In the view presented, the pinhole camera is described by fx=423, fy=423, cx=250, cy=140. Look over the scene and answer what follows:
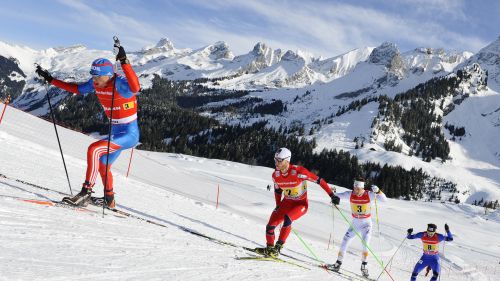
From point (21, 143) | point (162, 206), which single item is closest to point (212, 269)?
point (162, 206)

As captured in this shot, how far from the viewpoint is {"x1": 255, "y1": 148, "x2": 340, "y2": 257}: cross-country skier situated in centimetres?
916

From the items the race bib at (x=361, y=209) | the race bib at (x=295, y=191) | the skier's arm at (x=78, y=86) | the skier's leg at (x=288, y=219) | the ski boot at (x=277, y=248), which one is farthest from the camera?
the race bib at (x=361, y=209)

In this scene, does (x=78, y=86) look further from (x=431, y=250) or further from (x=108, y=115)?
(x=431, y=250)

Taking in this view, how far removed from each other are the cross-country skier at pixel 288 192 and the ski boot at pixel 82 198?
148 inches

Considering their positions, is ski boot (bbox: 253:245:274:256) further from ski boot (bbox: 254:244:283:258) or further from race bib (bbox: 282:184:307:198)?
race bib (bbox: 282:184:307:198)

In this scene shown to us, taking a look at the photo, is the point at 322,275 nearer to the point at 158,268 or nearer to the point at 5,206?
the point at 158,268

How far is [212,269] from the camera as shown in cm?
579

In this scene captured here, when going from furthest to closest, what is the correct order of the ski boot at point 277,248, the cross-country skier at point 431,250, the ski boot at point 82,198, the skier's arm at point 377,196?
the cross-country skier at point 431,250
the skier's arm at point 377,196
the ski boot at point 277,248
the ski boot at point 82,198

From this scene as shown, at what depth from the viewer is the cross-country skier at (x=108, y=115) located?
25.4 ft

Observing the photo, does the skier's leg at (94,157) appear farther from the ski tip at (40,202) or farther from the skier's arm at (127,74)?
the skier's arm at (127,74)

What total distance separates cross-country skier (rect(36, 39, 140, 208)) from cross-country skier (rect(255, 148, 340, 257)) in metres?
3.15

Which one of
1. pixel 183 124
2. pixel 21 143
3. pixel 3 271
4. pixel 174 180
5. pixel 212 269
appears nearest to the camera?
pixel 3 271

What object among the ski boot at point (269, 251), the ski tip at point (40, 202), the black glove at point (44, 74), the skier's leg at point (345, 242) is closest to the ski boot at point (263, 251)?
the ski boot at point (269, 251)

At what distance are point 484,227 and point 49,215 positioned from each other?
238ft
